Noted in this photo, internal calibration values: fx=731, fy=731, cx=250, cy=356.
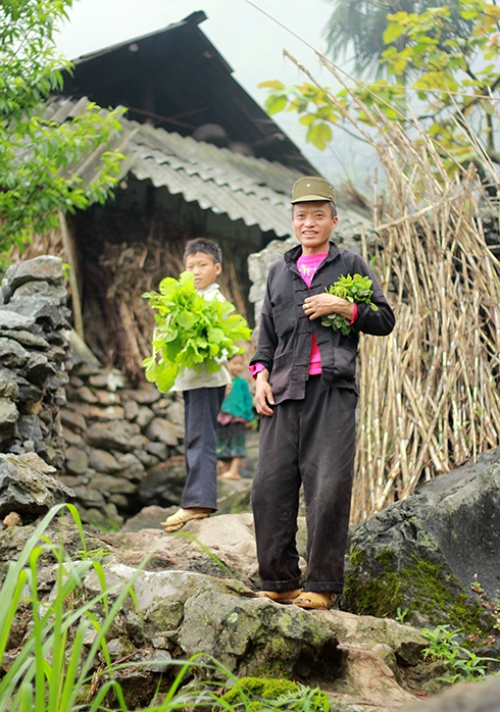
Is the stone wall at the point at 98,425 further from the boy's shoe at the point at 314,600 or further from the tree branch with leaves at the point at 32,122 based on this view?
the boy's shoe at the point at 314,600

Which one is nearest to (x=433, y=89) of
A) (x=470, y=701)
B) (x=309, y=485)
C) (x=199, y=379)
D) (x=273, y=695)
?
(x=199, y=379)

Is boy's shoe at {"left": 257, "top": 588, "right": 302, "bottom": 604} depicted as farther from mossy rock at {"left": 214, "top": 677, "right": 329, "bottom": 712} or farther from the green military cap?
the green military cap

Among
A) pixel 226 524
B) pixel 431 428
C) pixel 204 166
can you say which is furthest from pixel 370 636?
pixel 204 166

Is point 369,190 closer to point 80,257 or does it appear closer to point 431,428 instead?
point 80,257

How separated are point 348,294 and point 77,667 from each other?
1515 millimetres

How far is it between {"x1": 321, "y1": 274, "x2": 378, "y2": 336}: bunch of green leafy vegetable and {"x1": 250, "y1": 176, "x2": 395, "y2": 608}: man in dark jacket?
0.08 ft

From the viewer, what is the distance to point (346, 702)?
170cm

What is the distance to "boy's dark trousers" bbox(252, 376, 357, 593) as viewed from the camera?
2.46m

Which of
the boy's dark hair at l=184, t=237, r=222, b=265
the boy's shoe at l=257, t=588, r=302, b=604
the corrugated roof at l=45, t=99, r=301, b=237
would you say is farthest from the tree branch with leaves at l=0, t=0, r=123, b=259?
the boy's shoe at l=257, t=588, r=302, b=604

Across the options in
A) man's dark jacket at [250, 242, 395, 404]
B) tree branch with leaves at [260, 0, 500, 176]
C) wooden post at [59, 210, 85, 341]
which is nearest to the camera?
man's dark jacket at [250, 242, 395, 404]

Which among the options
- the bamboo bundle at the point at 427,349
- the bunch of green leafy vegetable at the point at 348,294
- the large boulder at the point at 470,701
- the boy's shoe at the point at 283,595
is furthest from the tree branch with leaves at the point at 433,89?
the large boulder at the point at 470,701

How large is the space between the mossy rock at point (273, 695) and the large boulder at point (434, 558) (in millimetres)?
835

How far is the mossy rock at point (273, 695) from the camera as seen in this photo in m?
1.56

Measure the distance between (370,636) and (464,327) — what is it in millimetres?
A: 2128
